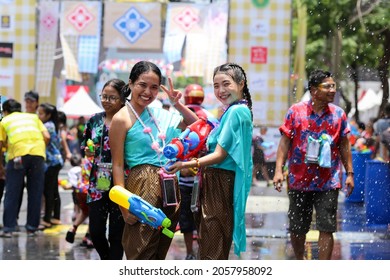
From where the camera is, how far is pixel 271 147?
21594mm

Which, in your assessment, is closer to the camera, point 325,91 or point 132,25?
point 325,91

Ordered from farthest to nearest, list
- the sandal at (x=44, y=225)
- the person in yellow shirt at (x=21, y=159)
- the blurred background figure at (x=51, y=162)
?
the blurred background figure at (x=51, y=162)
the sandal at (x=44, y=225)
the person in yellow shirt at (x=21, y=159)

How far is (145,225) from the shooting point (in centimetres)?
596

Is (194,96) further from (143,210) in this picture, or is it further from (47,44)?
(47,44)

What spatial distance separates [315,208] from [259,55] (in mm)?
11910

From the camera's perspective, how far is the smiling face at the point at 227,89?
20.4 feet

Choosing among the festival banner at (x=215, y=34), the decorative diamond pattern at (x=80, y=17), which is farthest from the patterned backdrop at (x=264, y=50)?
the decorative diamond pattern at (x=80, y=17)

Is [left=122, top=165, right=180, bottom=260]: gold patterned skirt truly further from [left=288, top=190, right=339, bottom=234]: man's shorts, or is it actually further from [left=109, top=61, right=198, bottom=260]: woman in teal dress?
[left=288, top=190, right=339, bottom=234]: man's shorts

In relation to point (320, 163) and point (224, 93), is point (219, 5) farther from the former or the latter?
point (224, 93)

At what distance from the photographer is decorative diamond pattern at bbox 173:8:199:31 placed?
20.5 meters

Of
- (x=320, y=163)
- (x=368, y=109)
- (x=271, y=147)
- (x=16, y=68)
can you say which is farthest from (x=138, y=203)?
(x=368, y=109)

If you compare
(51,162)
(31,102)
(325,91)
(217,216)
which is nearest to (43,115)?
(31,102)

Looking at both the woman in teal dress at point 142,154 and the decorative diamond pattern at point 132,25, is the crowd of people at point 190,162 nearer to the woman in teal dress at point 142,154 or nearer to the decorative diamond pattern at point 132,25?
the woman in teal dress at point 142,154
